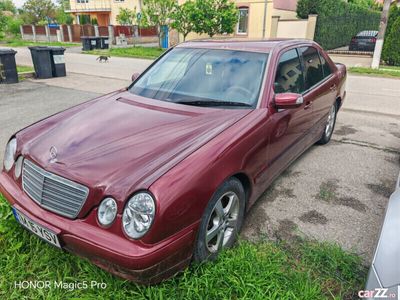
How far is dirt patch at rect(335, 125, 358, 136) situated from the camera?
5812 mm

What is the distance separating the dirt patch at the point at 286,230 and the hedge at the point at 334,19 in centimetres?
1885

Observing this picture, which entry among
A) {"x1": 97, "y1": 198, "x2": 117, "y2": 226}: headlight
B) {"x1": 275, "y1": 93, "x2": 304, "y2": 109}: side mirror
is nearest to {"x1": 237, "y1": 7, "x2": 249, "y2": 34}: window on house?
{"x1": 275, "y1": 93, "x2": 304, "y2": 109}: side mirror

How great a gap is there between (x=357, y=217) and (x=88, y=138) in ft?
8.61

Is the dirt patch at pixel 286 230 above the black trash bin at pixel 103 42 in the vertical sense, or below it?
below

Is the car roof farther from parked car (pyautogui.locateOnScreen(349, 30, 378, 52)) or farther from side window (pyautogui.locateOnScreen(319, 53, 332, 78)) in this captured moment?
parked car (pyautogui.locateOnScreen(349, 30, 378, 52))

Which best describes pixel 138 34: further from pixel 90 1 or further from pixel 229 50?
pixel 229 50

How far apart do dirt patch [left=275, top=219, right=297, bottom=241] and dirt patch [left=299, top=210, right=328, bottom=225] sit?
0.50 ft

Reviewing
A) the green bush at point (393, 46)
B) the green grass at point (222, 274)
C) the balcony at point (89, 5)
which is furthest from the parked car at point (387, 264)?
the balcony at point (89, 5)

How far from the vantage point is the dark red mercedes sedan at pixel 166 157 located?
6.39 feet

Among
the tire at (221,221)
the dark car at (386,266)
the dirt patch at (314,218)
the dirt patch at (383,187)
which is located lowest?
the dirt patch at (314,218)

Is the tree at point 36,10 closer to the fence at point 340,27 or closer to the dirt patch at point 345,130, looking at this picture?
the fence at point 340,27

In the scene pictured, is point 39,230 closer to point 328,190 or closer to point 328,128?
point 328,190

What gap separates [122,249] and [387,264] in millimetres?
1438

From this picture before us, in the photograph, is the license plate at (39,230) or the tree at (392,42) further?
the tree at (392,42)
